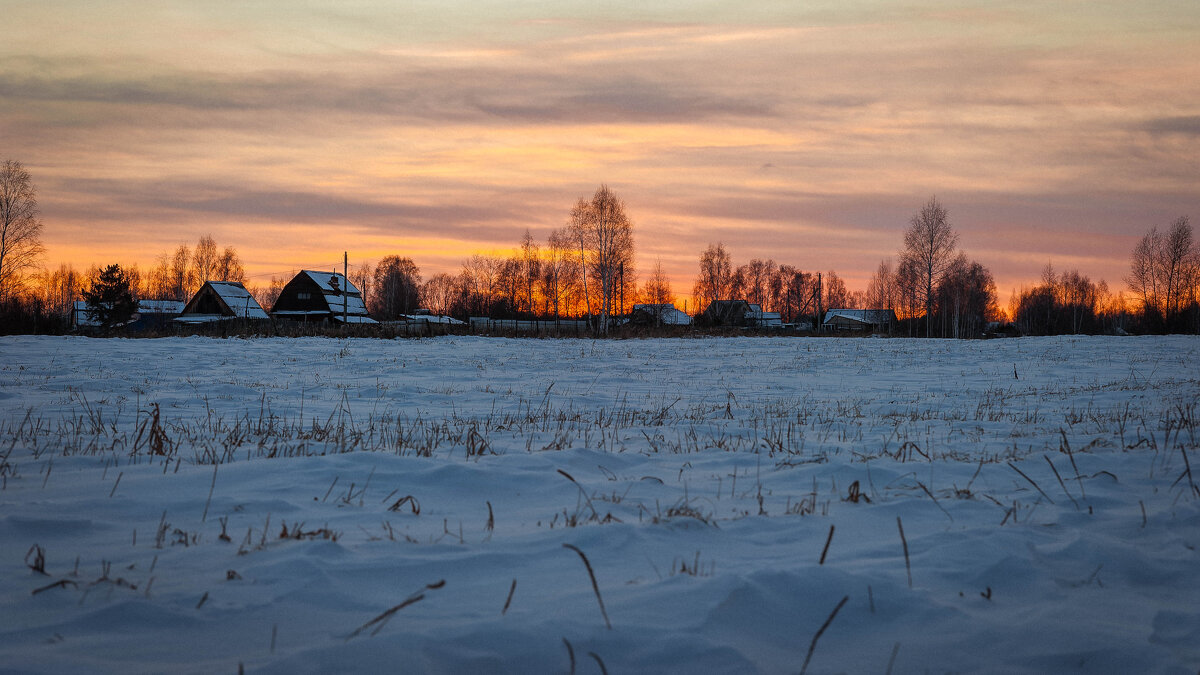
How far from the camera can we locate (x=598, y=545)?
10.3ft

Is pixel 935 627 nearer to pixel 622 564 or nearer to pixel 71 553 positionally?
pixel 622 564

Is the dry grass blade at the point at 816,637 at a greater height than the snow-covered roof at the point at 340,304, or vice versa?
the snow-covered roof at the point at 340,304

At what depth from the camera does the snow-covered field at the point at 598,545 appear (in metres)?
2.23

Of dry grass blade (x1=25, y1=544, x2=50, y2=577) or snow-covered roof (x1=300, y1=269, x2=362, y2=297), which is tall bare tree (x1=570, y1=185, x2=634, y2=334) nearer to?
snow-covered roof (x1=300, y1=269, x2=362, y2=297)

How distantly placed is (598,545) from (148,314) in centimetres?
7148

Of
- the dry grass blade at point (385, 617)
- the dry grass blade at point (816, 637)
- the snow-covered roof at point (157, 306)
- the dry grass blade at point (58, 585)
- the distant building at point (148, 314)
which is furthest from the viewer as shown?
the snow-covered roof at point (157, 306)

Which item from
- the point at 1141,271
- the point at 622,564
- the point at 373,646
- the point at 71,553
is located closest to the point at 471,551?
the point at 622,564

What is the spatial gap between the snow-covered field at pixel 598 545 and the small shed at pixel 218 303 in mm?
57833

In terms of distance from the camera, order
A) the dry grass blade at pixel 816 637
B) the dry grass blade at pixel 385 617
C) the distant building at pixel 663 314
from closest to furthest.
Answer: the dry grass blade at pixel 816 637
the dry grass blade at pixel 385 617
the distant building at pixel 663 314

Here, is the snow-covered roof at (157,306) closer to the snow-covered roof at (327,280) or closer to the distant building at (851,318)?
the snow-covered roof at (327,280)

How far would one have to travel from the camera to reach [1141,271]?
6675 centimetres

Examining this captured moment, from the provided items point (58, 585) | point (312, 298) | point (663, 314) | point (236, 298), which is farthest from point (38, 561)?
point (663, 314)

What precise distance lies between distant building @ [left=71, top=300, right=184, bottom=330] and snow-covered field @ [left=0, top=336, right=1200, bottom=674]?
58353 mm

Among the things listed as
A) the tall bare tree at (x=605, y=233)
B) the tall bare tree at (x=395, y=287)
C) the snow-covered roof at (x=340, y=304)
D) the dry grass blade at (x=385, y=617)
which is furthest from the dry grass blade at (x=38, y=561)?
the tall bare tree at (x=395, y=287)
